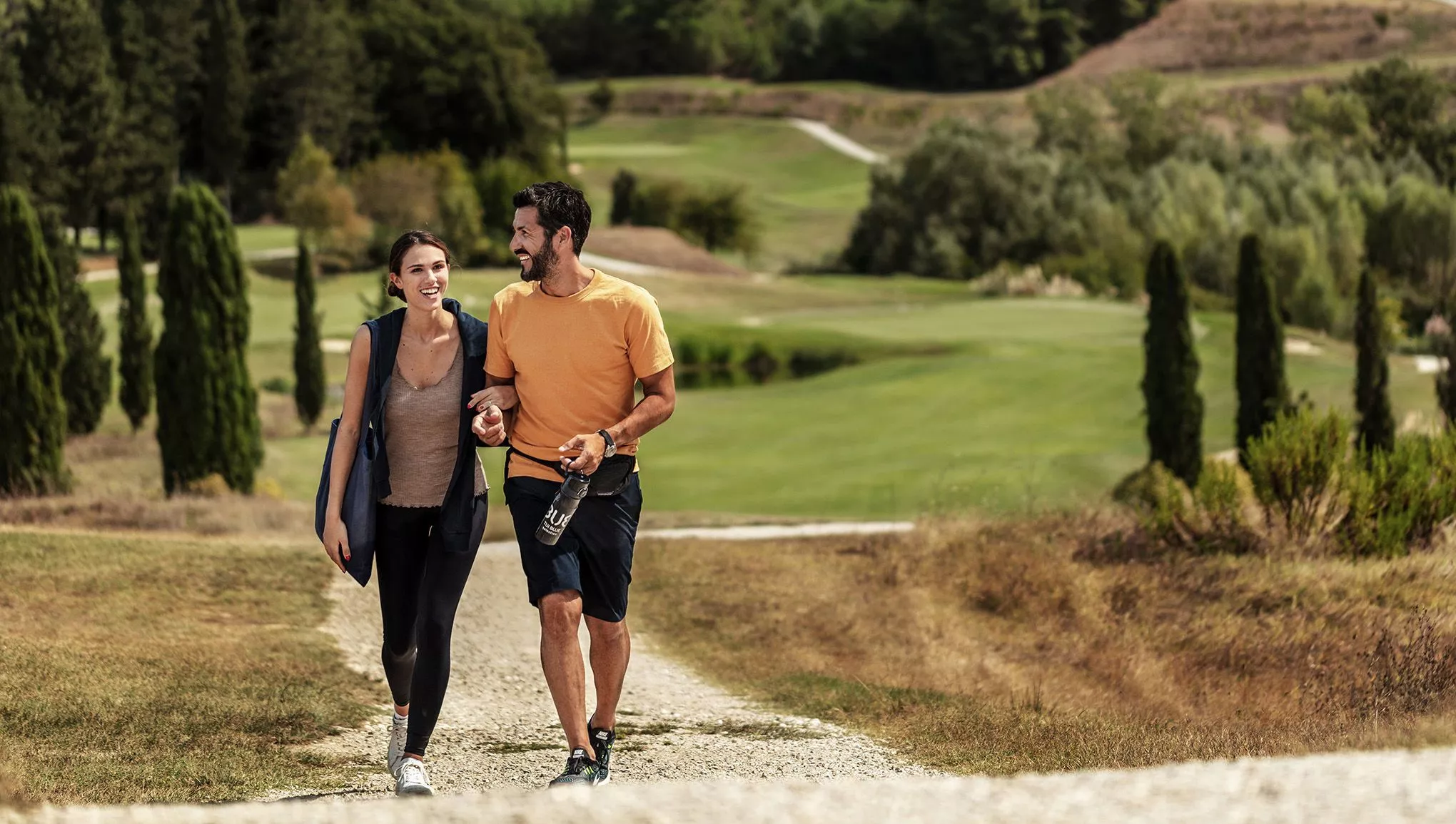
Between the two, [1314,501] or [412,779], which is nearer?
[412,779]

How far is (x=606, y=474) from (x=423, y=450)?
774 millimetres

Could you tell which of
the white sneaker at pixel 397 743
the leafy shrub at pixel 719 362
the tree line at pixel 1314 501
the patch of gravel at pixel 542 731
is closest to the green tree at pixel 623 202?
the leafy shrub at pixel 719 362

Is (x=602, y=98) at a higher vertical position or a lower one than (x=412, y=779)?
higher

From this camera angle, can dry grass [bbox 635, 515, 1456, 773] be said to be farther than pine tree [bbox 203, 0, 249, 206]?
No

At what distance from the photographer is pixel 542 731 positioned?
9.57 metres

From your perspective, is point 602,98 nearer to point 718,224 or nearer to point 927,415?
point 718,224

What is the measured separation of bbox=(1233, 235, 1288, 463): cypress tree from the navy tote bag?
22.3 meters

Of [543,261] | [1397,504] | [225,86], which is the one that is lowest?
[1397,504]

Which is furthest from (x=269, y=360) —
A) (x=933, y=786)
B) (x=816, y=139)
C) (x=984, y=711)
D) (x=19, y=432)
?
(x=816, y=139)

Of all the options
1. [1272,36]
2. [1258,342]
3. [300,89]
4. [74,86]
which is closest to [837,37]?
[1272,36]

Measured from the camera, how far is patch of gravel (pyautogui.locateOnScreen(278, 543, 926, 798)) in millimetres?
8227

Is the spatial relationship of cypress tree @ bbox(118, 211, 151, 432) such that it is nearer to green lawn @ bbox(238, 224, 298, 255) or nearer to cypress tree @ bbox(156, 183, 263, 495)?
cypress tree @ bbox(156, 183, 263, 495)

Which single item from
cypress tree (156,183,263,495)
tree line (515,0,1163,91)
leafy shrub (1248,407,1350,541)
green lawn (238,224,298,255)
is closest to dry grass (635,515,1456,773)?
leafy shrub (1248,407,1350,541)

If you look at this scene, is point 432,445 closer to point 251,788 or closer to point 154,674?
point 251,788
